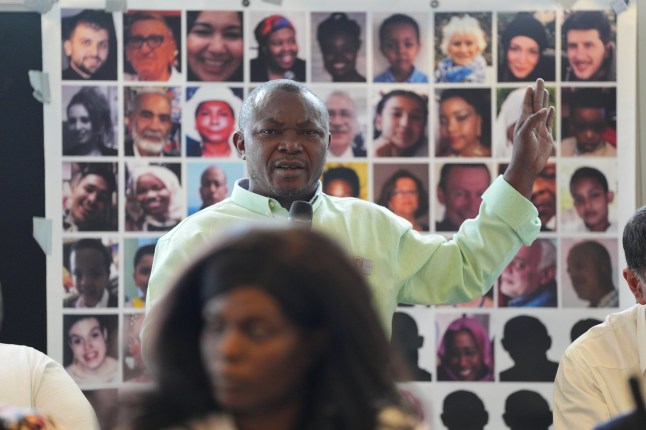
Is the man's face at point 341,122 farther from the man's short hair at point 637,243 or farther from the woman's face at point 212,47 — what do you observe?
the man's short hair at point 637,243

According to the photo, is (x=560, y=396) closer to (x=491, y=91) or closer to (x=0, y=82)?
(x=491, y=91)

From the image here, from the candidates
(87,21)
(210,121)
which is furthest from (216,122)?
(87,21)

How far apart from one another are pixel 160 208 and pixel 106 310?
366 mm

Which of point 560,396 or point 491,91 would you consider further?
point 491,91

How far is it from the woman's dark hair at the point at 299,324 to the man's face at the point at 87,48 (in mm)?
2494

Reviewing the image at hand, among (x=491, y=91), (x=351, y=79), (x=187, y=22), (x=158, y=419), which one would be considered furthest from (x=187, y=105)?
(x=158, y=419)

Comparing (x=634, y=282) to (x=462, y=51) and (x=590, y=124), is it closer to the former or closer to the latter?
(x=590, y=124)

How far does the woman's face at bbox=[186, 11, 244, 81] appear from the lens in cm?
369

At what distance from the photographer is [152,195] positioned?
368 cm

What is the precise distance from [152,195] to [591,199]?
1.41 m

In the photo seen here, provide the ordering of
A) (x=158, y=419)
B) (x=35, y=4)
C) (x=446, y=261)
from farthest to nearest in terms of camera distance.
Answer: (x=35, y=4) < (x=446, y=261) < (x=158, y=419)

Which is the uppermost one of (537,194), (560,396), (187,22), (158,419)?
(187,22)

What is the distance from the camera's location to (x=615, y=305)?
373cm

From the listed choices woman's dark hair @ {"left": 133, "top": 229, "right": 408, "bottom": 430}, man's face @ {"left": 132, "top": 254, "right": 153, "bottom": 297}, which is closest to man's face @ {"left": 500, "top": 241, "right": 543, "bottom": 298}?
man's face @ {"left": 132, "top": 254, "right": 153, "bottom": 297}
